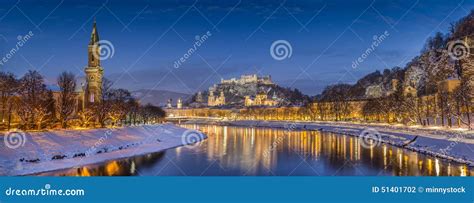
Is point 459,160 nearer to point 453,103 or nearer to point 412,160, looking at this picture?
point 412,160

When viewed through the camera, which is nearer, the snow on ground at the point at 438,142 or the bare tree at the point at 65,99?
the snow on ground at the point at 438,142

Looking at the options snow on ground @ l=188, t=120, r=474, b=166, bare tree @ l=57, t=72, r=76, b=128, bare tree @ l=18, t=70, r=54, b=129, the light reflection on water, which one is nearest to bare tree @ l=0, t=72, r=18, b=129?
bare tree @ l=18, t=70, r=54, b=129

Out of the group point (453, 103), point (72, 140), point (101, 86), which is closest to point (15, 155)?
point (72, 140)

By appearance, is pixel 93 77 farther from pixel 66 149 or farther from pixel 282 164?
pixel 282 164

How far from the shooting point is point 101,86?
98.9 ft

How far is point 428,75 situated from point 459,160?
2986 centimetres

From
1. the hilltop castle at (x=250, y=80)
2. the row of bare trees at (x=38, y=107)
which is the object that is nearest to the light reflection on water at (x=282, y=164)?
the row of bare trees at (x=38, y=107)

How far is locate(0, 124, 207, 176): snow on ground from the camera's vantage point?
1117 cm

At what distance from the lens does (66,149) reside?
13984 millimetres

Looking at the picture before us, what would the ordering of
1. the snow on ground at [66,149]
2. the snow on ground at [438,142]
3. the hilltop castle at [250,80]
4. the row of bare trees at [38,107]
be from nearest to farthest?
the snow on ground at [66,149]
the snow on ground at [438,142]
the row of bare trees at [38,107]
the hilltop castle at [250,80]

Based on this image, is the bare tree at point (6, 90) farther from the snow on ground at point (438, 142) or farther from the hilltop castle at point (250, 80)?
the hilltop castle at point (250, 80)

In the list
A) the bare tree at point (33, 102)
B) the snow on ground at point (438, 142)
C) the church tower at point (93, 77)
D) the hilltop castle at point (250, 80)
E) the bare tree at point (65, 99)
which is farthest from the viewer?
the hilltop castle at point (250, 80)

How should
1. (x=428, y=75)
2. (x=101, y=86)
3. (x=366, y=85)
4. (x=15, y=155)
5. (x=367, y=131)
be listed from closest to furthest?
(x=15, y=155) < (x=367, y=131) < (x=101, y=86) < (x=428, y=75) < (x=366, y=85)

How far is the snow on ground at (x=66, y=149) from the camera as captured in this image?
11.2 m
